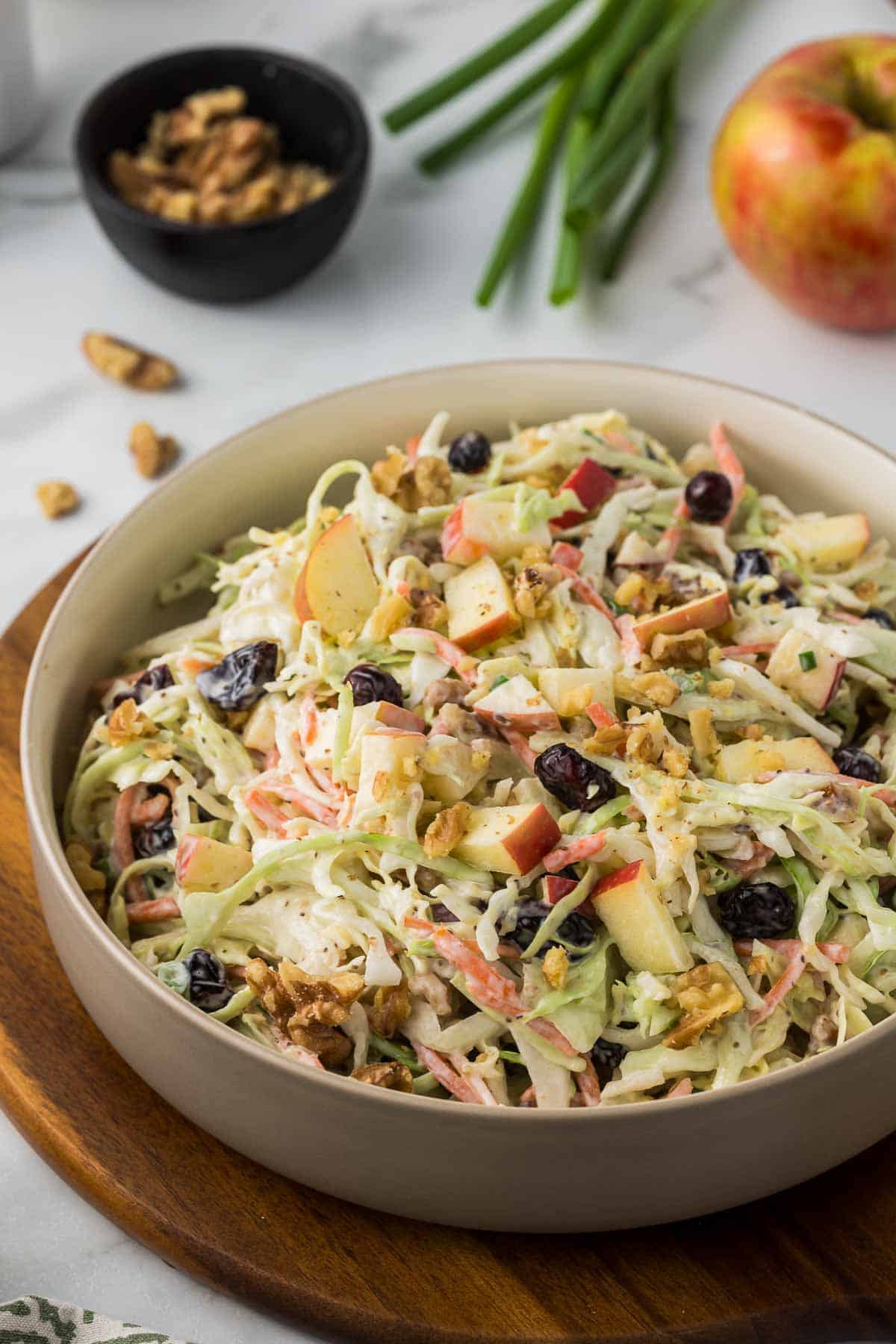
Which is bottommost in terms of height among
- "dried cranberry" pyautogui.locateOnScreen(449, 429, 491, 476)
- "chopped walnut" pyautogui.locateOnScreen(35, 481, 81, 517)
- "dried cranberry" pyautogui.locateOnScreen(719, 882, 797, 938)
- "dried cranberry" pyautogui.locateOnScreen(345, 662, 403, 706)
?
"chopped walnut" pyautogui.locateOnScreen(35, 481, 81, 517)

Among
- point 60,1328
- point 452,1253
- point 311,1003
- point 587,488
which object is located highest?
point 587,488

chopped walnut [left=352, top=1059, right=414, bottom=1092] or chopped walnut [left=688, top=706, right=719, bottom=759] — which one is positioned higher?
chopped walnut [left=688, top=706, right=719, bottom=759]

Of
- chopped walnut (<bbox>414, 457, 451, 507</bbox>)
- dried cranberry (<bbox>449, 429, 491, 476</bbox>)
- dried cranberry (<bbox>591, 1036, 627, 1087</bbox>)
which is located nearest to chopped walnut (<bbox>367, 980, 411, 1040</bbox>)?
dried cranberry (<bbox>591, 1036, 627, 1087</bbox>)

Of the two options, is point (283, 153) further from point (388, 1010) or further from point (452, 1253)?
point (452, 1253)

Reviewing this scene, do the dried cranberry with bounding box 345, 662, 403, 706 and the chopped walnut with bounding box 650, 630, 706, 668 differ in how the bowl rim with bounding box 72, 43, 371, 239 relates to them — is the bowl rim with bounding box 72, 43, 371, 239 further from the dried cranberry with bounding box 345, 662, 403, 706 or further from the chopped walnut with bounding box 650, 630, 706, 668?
the chopped walnut with bounding box 650, 630, 706, 668

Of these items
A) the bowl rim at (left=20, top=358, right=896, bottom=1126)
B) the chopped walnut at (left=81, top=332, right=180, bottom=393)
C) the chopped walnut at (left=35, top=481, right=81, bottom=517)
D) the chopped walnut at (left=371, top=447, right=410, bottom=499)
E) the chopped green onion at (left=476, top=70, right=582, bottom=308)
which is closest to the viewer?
the bowl rim at (left=20, top=358, right=896, bottom=1126)

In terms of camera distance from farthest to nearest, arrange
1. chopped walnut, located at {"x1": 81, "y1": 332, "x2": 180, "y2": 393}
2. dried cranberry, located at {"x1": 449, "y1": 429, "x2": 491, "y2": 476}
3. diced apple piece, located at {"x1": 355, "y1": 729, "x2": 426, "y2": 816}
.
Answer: chopped walnut, located at {"x1": 81, "y1": 332, "x2": 180, "y2": 393} < dried cranberry, located at {"x1": 449, "y1": 429, "x2": 491, "y2": 476} < diced apple piece, located at {"x1": 355, "y1": 729, "x2": 426, "y2": 816}

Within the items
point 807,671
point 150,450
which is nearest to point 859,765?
point 807,671
